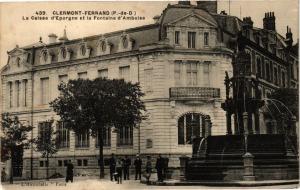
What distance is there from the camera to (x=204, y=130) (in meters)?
29.5

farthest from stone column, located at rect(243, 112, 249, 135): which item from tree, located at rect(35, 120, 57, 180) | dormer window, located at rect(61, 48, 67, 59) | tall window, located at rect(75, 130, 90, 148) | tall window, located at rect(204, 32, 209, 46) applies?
dormer window, located at rect(61, 48, 67, 59)

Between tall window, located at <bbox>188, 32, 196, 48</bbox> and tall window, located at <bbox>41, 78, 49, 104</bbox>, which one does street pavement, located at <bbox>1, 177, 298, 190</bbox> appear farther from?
tall window, located at <bbox>188, 32, 196, 48</bbox>

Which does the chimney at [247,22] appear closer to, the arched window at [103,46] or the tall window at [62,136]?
the arched window at [103,46]

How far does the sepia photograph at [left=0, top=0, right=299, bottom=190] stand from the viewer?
22.9m

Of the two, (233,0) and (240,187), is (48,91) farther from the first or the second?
(240,187)

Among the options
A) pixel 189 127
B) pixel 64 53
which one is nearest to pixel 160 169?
pixel 189 127

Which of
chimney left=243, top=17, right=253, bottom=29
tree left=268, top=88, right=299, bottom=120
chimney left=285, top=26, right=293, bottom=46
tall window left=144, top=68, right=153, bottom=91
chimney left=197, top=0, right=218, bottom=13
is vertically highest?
chimney left=197, top=0, right=218, bottom=13

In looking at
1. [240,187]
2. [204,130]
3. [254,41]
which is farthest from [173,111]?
[240,187]

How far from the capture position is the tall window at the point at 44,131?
29234mm

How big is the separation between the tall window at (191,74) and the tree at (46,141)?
6.80 meters

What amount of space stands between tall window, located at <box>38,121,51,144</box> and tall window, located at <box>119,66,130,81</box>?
4.14 metres

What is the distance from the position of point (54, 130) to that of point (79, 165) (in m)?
2.07

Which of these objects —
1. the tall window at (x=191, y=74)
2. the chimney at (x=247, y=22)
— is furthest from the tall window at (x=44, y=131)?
the chimney at (x=247, y=22)

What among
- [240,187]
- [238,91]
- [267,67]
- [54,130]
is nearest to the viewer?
[240,187]
